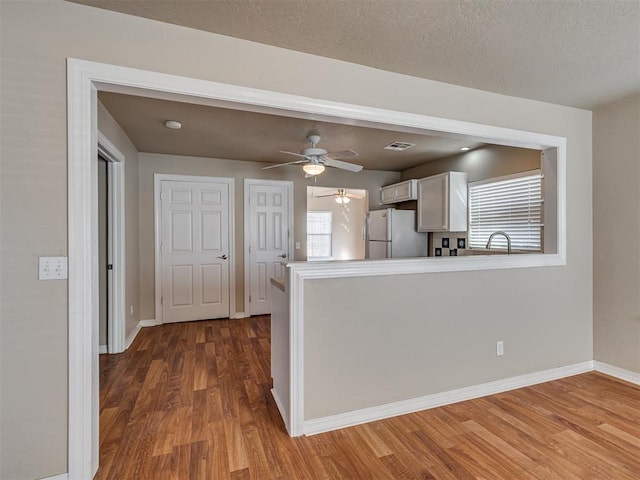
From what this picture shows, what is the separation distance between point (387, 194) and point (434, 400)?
395cm

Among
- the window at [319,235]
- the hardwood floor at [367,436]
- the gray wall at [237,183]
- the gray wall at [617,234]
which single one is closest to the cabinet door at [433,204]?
the gray wall at [237,183]

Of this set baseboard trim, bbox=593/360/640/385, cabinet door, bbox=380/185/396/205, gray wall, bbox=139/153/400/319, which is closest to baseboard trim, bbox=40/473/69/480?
gray wall, bbox=139/153/400/319

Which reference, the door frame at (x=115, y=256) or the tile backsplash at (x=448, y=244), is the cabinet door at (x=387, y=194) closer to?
the tile backsplash at (x=448, y=244)

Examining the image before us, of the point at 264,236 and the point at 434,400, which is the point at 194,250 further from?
the point at 434,400

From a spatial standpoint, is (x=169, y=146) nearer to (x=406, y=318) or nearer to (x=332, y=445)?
(x=406, y=318)

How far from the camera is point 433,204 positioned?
4.88 metres

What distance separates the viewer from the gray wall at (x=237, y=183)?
184 inches

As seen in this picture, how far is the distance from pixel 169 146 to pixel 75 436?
138 inches

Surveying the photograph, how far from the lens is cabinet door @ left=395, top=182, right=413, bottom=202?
17.3 feet

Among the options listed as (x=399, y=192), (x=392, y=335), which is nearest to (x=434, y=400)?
(x=392, y=335)

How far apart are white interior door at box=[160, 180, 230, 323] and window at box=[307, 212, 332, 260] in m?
4.59

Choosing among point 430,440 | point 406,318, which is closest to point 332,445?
point 430,440

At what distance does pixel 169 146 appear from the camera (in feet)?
14.0

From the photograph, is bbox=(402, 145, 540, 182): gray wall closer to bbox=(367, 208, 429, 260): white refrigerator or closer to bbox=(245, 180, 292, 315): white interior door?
bbox=(367, 208, 429, 260): white refrigerator
